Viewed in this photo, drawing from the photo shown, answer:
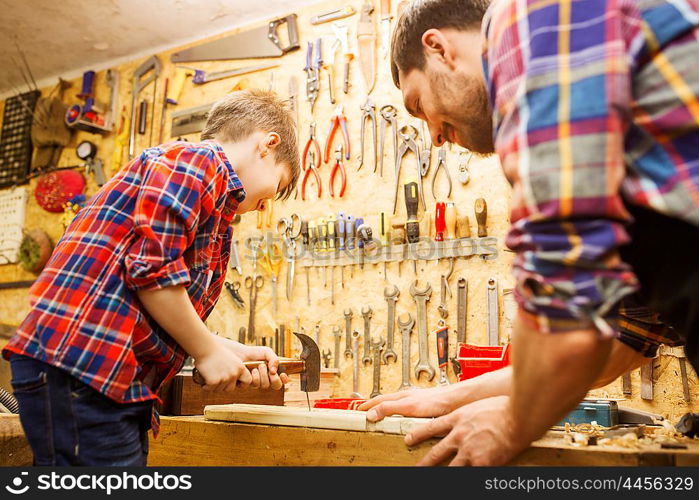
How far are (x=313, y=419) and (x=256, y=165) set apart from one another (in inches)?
31.7

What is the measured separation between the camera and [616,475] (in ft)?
3.35

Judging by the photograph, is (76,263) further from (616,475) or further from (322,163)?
(322,163)

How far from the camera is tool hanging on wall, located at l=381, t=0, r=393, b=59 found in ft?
12.3

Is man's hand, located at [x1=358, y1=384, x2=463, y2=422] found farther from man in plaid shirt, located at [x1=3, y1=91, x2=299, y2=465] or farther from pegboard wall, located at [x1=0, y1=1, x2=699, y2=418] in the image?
pegboard wall, located at [x1=0, y1=1, x2=699, y2=418]

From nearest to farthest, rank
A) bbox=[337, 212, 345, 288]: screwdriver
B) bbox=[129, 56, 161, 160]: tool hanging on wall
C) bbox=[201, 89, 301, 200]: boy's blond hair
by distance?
1. bbox=[201, 89, 301, 200]: boy's blond hair
2. bbox=[337, 212, 345, 288]: screwdriver
3. bbox=[129, 56, 161, 160]: tool hanging on wall

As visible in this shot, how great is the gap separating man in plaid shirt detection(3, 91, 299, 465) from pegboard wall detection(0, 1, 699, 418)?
1.99 meters

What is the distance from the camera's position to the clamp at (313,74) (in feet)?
13.0

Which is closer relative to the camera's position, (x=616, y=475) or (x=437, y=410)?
(x=616, y=475)

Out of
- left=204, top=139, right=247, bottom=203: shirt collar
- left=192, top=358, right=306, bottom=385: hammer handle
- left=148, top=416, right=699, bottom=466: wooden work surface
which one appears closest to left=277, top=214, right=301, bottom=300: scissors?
left=192, top=358, right=306, bottom=385: hammer handle

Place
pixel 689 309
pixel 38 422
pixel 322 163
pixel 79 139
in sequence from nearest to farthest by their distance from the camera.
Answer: pixel 689 309, pixel 38 422, pixel 322 163, pixel 79 139

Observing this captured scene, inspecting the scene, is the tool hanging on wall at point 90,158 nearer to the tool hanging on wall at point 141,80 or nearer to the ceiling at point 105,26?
the tool hanging on wall at point 141,80

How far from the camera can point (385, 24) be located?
375cm

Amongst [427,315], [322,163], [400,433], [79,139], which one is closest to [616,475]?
[400,433]

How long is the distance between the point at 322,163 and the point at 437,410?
2.60 meters
